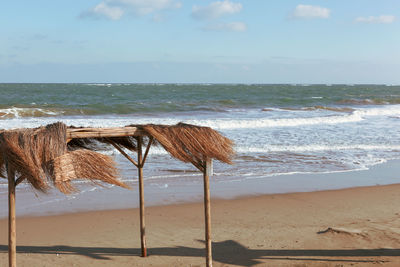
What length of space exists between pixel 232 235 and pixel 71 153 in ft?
11.9

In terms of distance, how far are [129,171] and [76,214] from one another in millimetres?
4101

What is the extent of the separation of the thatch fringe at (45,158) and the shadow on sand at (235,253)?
2.28 meters

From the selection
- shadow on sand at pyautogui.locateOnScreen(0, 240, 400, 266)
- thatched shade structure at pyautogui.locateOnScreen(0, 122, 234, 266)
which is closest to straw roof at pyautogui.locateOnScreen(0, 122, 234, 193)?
thatched shade structure at pyautogui.locateOnScreen(0, 122, 234, 266)

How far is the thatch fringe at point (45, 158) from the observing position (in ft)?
15.4

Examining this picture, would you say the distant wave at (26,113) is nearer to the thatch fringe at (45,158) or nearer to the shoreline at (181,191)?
the shoreline at (181,191)

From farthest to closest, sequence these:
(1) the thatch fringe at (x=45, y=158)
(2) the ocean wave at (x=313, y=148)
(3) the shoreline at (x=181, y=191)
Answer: (2) the ocean wave at (x=313, y=148)
(3) the shoreline at (x=181, y=191)
(1) the thatch fringe at (x=45, y=158)

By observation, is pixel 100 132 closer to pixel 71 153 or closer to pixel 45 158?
pixel 71 153

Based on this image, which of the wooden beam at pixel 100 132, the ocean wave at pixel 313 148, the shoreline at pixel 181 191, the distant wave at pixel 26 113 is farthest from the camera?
the distant wave at pixel 26 113

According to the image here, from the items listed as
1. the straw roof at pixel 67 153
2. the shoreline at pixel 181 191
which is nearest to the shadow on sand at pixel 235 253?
the straw roof at pixel 67 153

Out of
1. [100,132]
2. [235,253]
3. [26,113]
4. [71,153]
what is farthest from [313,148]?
[26,113]

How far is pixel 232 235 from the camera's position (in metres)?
7.66

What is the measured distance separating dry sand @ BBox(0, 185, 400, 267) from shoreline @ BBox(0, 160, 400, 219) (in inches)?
18.3

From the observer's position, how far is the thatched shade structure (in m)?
4.73

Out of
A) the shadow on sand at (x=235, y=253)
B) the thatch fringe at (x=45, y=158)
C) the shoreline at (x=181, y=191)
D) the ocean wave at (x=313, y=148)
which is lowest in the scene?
the shadow on sand at (x=235, y=253)
